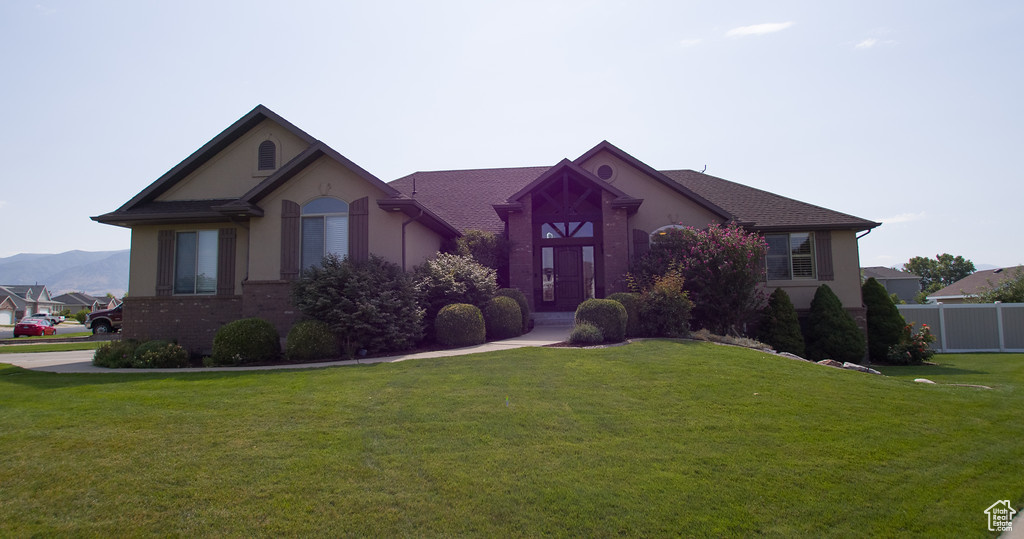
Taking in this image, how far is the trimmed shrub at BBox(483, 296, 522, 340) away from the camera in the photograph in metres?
13.2

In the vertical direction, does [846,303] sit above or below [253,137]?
below

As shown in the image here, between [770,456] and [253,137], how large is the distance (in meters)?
15.3

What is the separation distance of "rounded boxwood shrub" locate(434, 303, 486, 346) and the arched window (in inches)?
283

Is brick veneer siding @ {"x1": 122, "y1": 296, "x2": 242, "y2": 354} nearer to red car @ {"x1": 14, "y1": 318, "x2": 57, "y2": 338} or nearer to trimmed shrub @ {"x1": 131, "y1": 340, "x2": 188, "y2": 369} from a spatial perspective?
trimmed shrub @ {"x1": 131, "y1": 340, "x2": 188, "y2": 369}

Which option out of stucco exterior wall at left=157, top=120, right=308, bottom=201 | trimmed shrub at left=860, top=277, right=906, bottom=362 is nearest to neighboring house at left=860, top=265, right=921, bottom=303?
trimmed shrub at left=860, top=277, right=906, bottom=362

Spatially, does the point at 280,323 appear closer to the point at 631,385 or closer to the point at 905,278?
the point at 631,385

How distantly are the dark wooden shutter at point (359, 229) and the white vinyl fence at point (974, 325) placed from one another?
19.2 m

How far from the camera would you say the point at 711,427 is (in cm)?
545

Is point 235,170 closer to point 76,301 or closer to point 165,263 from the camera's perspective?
point 165,263

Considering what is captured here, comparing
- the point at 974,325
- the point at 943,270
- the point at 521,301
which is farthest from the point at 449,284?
the point at 943,270

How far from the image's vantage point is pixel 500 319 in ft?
43.2

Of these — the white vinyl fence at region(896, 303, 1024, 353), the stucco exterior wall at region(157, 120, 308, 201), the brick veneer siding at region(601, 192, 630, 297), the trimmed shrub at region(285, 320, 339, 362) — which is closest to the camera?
the trimmed shrub at region(285, 320, 339, 362)

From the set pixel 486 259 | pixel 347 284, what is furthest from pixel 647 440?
pixel 486 259

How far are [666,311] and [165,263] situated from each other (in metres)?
13.5
